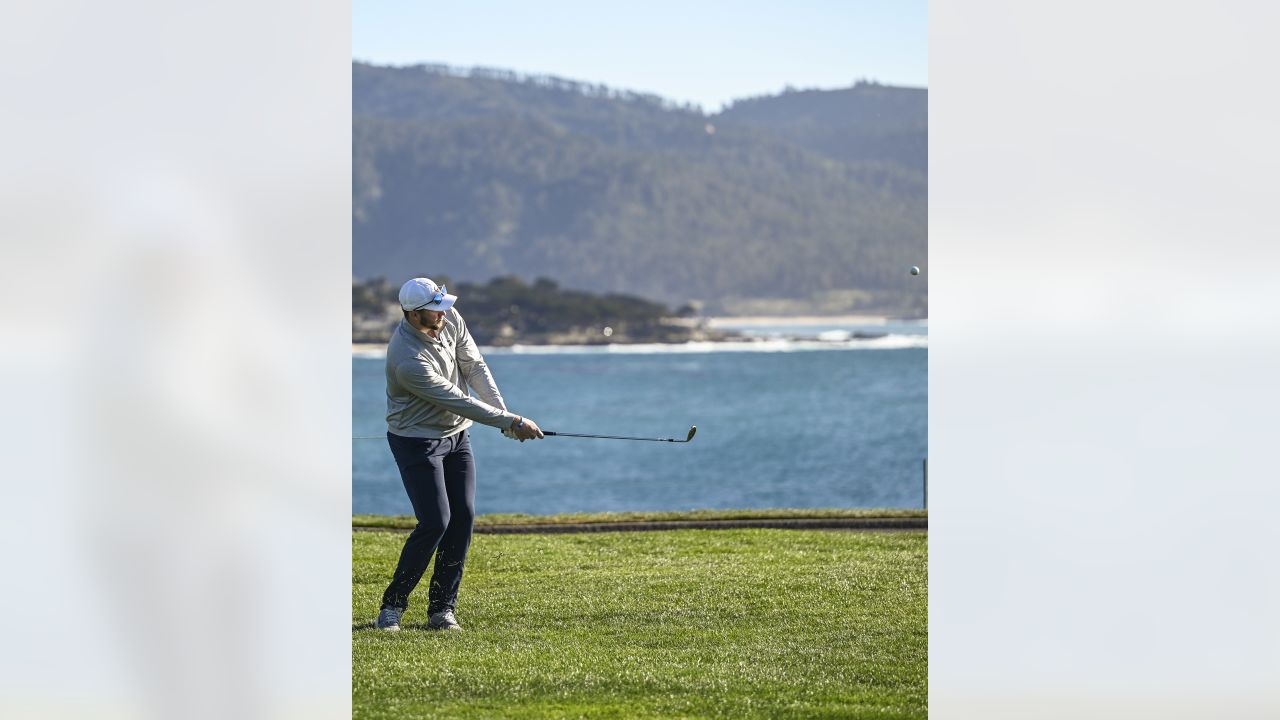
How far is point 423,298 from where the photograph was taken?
277 inches

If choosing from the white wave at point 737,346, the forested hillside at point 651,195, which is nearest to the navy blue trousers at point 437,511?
the white wave at point 737,346

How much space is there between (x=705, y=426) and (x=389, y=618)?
91288mm

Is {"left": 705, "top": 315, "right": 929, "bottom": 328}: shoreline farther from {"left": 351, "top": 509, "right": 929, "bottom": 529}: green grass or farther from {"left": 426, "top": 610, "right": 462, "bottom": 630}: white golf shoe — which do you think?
{"left": 426, "top": 610, "right": 462, "bottom": 630}: white golf shoe

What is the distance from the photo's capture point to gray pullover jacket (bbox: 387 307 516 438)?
702cm

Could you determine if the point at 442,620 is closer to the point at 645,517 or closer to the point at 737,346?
the point at 645,517

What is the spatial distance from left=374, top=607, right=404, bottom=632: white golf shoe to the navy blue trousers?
0.02m

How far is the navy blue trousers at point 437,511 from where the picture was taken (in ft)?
23.3
